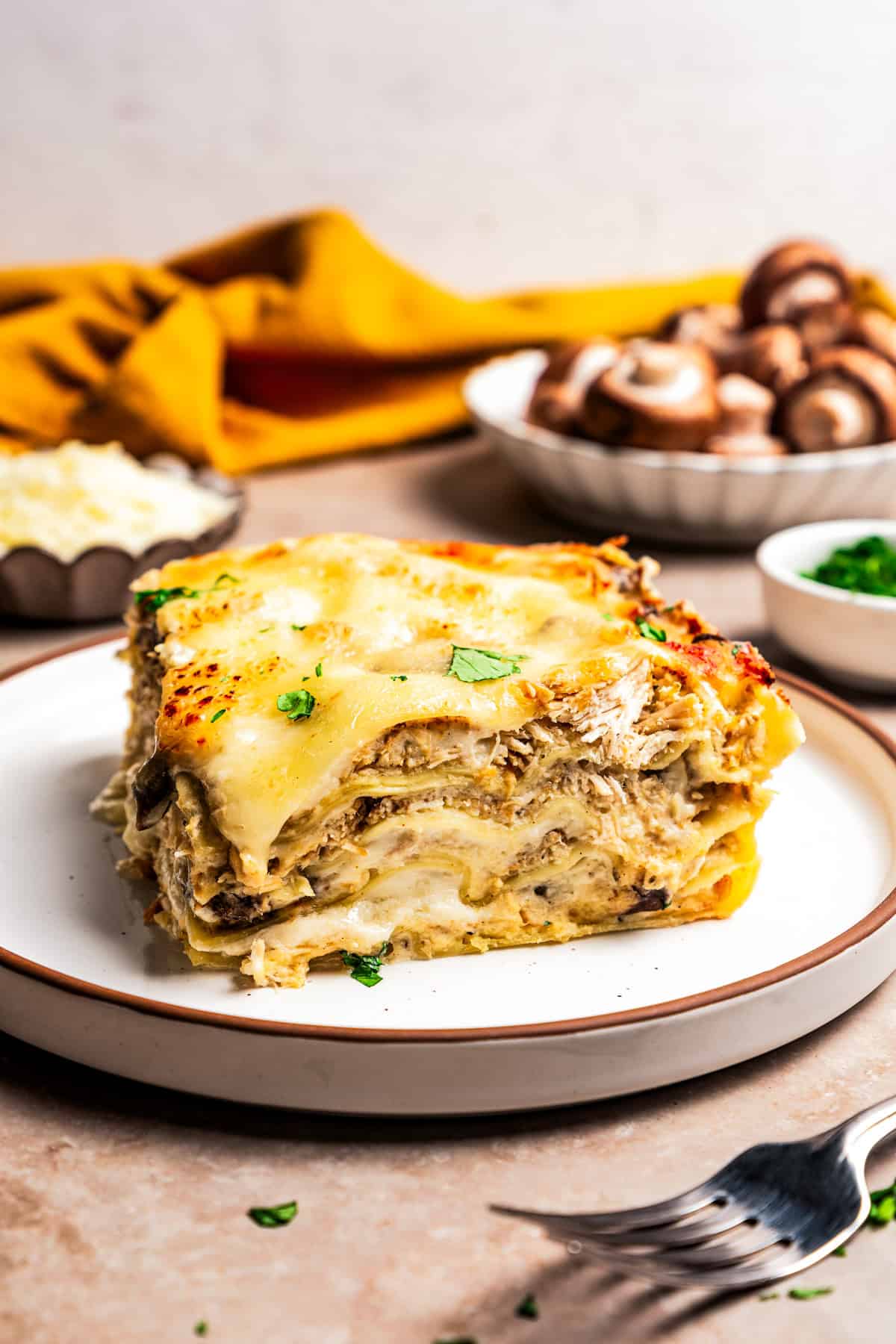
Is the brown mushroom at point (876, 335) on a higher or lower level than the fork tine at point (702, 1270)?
higher

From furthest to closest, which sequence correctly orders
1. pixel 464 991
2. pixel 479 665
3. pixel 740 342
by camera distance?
pixel 740 342 → pixel 479 665 → pixel 464 991

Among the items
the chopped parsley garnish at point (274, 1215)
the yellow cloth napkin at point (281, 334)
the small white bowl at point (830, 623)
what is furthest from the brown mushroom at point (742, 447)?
the chopped parsley garnish at point (274, 1215)

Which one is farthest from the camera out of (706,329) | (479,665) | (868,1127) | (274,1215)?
(706,329)

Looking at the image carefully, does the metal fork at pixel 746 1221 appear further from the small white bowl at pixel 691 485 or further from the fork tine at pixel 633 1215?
the small white bowl at pixel 691 485

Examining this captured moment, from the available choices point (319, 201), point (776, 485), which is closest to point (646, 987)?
point (776, 485)

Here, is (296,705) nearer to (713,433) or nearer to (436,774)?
(436,774)

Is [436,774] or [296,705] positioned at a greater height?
[296,705]

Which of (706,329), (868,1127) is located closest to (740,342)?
(706,329)
